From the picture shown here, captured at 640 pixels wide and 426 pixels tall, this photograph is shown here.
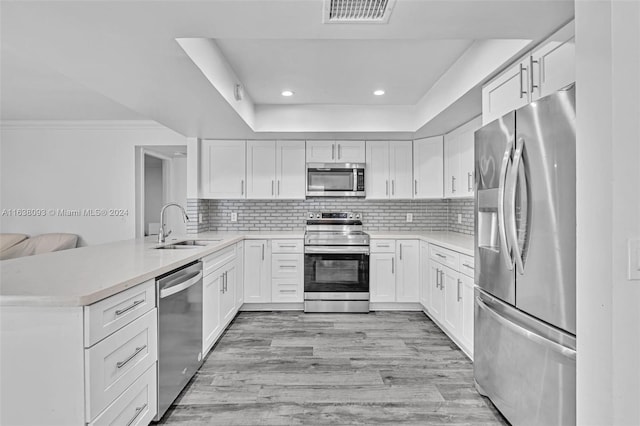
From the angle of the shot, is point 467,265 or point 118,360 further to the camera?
point 467,265

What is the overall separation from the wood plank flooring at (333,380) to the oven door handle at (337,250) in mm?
858

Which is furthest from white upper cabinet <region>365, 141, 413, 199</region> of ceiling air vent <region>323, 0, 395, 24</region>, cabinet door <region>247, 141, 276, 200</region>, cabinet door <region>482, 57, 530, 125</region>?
ceiling air vent <region>323, 0, 395, 24</region>

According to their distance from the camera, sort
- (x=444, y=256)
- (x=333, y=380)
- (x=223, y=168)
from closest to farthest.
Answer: (x=333, y=380)
(x=444, y=256)
(x=223, y=168)

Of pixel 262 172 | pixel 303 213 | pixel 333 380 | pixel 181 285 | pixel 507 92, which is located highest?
pixel 507 92

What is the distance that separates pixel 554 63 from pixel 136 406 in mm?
2669

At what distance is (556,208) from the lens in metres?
1.56

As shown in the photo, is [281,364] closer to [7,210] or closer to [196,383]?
[196,383]

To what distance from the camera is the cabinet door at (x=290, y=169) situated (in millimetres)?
4613

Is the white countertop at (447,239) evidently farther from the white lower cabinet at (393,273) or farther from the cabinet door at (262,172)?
the cabinet door at (262,172)

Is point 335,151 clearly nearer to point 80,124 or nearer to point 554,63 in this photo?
point 554,63

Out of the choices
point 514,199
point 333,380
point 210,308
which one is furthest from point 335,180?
point 514,199

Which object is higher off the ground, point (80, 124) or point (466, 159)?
point (80, 124)

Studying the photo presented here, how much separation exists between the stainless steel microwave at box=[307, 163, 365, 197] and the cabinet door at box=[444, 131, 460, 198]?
100 centimetres

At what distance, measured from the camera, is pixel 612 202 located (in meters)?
1.17
